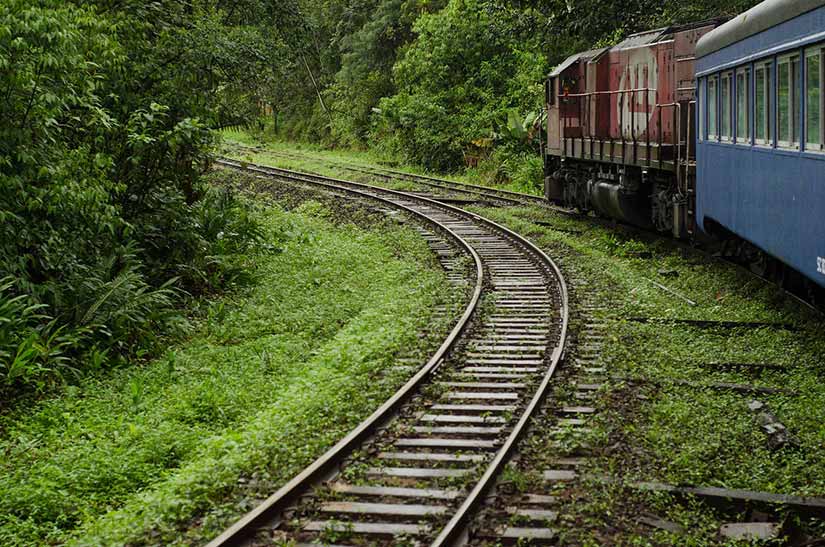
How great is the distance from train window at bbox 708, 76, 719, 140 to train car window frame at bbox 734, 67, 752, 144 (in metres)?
1.30

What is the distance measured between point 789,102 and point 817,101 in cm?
99

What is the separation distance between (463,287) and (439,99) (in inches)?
976

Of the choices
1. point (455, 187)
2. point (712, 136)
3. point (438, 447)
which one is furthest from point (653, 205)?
point (455, 187)

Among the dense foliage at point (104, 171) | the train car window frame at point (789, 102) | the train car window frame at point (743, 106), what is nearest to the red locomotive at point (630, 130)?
the train car window frame at point (743, 106)

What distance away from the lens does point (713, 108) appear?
13.8m

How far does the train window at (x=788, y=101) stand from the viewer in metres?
9.48

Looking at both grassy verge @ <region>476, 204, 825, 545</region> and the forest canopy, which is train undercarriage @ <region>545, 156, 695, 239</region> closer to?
grassy verge @ <region>476, 204, 825, 545</region>

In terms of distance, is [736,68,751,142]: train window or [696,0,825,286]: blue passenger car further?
[736,68,751,142]: train window

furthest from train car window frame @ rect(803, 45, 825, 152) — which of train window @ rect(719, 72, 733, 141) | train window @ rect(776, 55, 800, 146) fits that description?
train window @ rect(719, 72, 733, 141)

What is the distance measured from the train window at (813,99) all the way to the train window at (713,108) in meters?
4.48

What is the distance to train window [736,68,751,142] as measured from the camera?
11.5m

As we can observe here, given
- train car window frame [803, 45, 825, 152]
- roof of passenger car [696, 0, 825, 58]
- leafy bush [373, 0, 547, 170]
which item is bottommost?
train car window frame [803, 45, 825, 152]

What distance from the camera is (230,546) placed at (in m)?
6.27

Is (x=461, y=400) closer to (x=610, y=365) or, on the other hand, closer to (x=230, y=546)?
(x=610, y=365)
